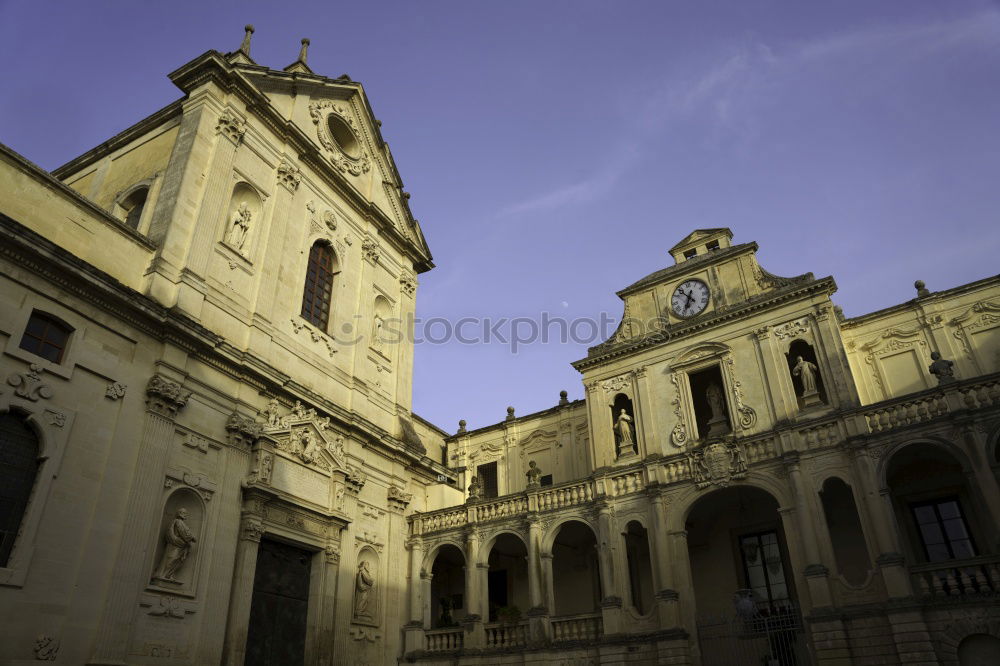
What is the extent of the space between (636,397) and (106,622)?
14837mm

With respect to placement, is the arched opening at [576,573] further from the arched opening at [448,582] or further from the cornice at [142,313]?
the cornice at [142,313]

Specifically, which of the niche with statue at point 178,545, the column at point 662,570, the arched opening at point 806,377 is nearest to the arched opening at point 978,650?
the column at point 662,570

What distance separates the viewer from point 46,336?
40.3ft

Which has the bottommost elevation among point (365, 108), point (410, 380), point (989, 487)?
point (989, 487)

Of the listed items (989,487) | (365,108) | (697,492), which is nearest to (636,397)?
(697,492)

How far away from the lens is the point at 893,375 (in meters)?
21.6

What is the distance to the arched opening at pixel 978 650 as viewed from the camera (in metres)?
13.2

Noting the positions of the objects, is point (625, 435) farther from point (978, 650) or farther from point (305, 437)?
point (978, 650)

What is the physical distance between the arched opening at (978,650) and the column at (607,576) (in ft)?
24.0

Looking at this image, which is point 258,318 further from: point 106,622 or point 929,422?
point 929,422

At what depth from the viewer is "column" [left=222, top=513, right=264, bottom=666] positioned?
14078 millimetres

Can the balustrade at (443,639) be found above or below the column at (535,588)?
below

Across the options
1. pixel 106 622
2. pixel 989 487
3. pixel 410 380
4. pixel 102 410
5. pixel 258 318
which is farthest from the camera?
pixel 410 380

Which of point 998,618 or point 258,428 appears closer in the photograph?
point 998,618
